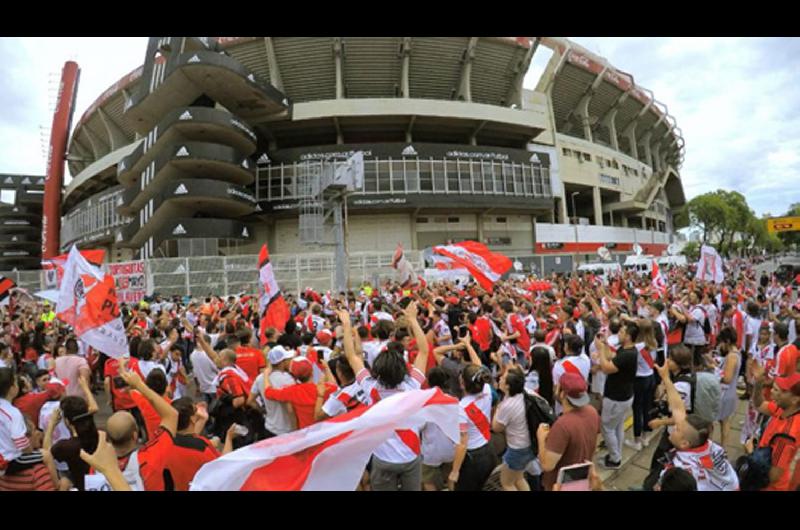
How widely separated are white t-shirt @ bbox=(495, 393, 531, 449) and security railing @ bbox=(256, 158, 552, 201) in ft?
95.5

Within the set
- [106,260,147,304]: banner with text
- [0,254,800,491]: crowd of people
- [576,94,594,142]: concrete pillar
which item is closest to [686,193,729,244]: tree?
[576,94,594,142]: concrete pillar

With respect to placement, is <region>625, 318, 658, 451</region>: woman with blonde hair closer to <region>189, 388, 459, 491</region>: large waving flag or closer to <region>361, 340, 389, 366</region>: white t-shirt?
<region>361, 340, 389, 366</region>: white t-shirt

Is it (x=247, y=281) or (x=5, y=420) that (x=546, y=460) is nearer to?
(x=5, y=420)

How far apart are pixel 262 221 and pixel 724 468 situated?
1422 inches

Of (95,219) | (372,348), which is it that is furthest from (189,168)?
(372,348)

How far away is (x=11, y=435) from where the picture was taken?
328 cm

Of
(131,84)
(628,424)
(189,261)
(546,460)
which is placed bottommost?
(628,424)

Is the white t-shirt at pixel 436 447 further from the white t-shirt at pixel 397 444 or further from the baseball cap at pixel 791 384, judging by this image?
the baseball cap at pixel 791 384

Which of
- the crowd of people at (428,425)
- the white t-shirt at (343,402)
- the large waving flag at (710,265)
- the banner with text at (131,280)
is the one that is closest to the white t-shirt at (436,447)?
the crowd of people at (428,425)

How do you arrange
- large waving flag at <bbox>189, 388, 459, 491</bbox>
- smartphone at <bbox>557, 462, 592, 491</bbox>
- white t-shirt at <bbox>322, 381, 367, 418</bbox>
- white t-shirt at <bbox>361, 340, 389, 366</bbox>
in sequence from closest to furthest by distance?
large waving flag at <bbox>189, 388, 459, 491</bbox>, smartphone at <bbox>557, 462, 592, 491</bbox>, white t-shirt at <bbox>322, 381, 367, 418</bbox>, white t-shirt at <bbox>361, 340, 389, 366</bbox>

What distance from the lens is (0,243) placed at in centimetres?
6644

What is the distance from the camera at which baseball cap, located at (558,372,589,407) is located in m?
3.14

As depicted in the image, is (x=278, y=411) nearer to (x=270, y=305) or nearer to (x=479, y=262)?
(x=270, y=305)

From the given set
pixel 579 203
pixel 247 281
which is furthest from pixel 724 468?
pixel 579 203
